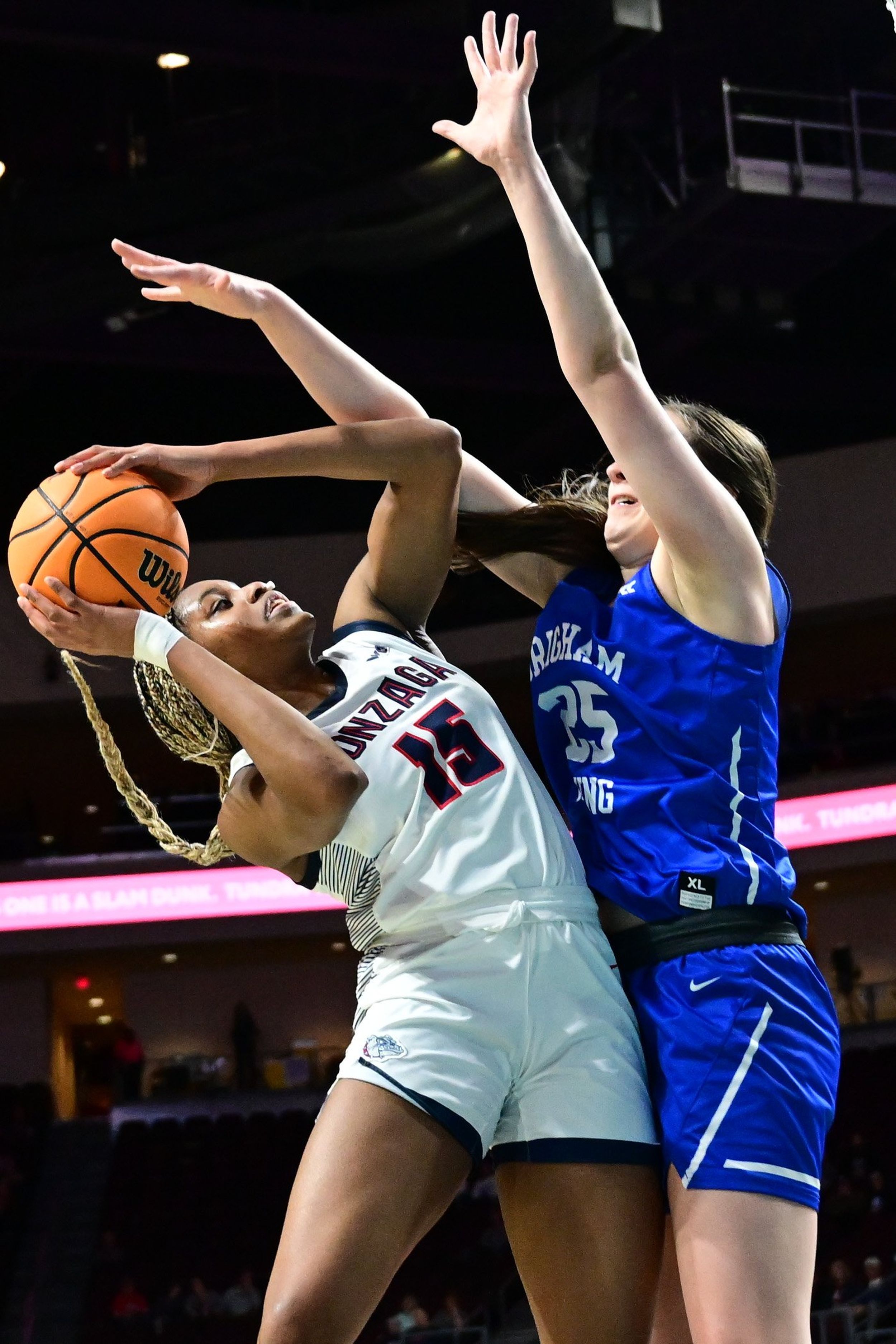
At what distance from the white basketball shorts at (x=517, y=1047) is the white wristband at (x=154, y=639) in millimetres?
783

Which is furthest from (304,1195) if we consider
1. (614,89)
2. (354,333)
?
(354,333)

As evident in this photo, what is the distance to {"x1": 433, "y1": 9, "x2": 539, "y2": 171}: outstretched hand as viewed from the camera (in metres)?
3.20

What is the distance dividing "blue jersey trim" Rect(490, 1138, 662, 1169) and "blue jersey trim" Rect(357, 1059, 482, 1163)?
0.40 feet

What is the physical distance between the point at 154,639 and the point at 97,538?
0.91 feet

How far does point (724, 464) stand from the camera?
11.1ft

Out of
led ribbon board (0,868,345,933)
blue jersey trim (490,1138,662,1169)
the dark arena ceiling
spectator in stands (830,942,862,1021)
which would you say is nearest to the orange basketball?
blue jersey trim (490,1138,662,1169)

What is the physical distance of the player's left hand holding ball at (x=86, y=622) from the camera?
3.30 metres

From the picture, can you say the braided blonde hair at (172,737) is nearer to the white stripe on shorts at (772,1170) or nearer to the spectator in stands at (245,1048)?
the white stripe on shorts at (772,1170)

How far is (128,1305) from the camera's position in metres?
14.0

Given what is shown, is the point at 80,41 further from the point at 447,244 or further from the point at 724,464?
the point at 724,464

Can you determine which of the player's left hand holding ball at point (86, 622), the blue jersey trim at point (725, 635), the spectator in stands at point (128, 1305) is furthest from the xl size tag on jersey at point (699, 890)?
the spectator in stands at point (128, 1305)

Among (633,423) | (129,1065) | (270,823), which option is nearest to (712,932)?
(270,823)

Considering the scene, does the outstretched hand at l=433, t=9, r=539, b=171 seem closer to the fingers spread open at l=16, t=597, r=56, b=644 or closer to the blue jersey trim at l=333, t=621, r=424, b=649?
the blue jersey trim at l=333, t=621, r=424, b=649

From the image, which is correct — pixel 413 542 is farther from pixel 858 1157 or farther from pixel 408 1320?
pixel 858 1157
